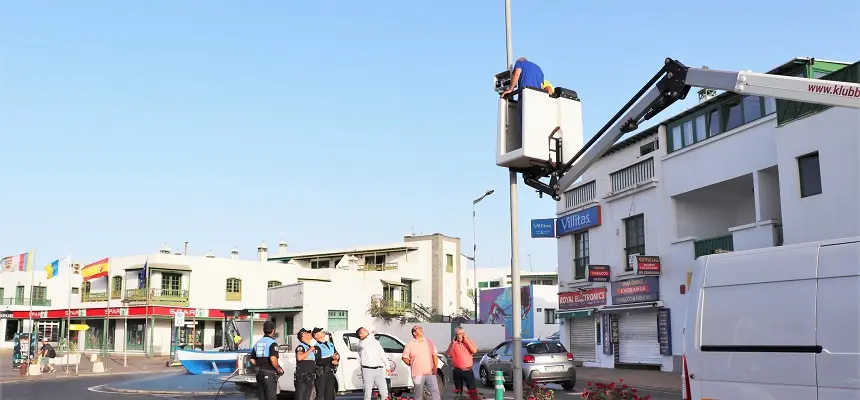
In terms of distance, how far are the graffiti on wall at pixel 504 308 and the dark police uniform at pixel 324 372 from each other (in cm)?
4709

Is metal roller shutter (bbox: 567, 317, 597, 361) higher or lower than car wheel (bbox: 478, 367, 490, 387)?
higher

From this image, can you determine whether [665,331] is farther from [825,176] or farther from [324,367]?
[324,367]

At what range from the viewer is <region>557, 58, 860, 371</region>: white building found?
68.1ft

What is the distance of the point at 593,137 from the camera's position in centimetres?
920

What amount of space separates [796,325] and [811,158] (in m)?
15.0

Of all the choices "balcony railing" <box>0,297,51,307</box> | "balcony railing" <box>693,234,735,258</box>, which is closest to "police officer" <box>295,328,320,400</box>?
"balcony railing" <box>693,234,735,258</box>

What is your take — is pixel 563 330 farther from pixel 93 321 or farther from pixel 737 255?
pixel 93 321

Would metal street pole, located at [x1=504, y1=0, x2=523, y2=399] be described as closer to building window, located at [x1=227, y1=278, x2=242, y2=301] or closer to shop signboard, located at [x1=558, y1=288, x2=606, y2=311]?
shop signboard, located at [x1=558, y1=288, x2=606, y2=311]

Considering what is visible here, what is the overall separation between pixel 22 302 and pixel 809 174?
61.3m

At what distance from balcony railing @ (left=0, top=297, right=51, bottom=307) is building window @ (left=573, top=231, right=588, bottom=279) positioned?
4650 centimetres

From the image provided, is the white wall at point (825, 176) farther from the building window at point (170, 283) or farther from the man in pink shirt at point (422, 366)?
the building window at point (170, 283)

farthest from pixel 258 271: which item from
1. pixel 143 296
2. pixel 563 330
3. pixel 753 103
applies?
pixel 753 103

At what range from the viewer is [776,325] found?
8117 mm

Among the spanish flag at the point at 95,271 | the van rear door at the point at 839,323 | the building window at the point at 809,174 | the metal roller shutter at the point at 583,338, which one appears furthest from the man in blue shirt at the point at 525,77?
the spanish flag at the point at 95,271
